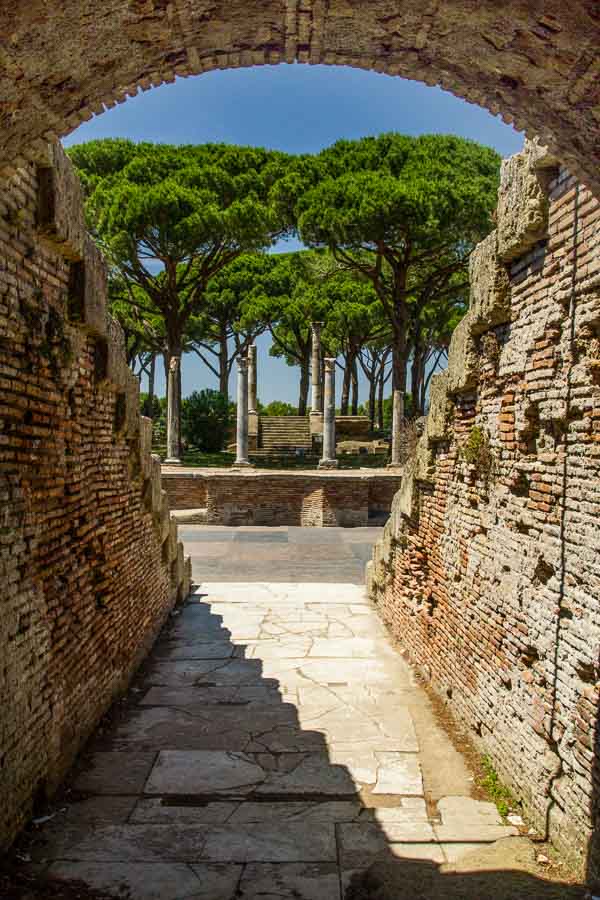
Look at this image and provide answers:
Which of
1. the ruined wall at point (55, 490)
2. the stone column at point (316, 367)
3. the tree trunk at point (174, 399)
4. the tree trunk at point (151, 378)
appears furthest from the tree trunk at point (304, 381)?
the ruined wall at point (55, 490)

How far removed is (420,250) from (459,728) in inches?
833

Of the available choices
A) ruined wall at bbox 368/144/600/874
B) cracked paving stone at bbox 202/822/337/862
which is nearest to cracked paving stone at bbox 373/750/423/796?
ruined wall at bbox 368/144/600/874

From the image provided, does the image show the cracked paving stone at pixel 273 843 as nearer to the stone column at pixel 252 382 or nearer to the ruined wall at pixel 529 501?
the ruined wall at pixel 529 501

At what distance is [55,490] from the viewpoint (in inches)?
195

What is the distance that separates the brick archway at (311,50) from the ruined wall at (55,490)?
Result: 47.8 inches

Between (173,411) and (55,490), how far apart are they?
20769 millimetres

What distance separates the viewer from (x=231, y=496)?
19.9 metres

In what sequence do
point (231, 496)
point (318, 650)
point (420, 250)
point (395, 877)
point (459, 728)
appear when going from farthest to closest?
point (420, 250)
point (231, 496)
point (318, 650)
point (459, 728)
point (395, 877)

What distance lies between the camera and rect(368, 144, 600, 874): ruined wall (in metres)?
3.93

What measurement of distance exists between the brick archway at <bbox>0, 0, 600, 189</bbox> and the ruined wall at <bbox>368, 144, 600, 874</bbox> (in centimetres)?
96

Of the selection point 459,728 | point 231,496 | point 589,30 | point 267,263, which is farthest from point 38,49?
point 267,263

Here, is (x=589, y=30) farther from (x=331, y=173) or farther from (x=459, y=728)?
(x=331, y=173)

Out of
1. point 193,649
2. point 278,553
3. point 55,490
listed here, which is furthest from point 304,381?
point 55,490

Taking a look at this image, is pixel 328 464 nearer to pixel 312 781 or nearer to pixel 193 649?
pixel 193 649
